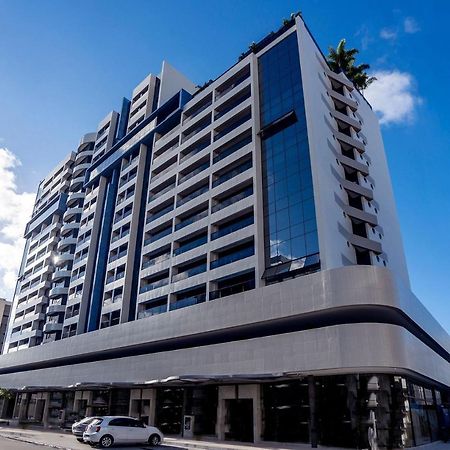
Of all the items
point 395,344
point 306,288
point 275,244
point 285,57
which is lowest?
point 395,344

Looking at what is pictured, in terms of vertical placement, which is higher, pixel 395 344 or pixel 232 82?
pixel 232 82

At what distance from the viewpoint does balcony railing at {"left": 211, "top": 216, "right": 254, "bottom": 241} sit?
37969mm

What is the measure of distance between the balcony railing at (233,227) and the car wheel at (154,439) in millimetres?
20155

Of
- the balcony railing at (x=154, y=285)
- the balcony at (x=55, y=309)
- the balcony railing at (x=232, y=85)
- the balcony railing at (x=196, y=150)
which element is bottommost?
the balcony railing at (x=154, y=285)

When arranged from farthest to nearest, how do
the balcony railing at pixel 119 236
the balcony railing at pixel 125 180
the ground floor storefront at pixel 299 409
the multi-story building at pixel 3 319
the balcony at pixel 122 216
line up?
the multi-story building at pixel 3 319, the balcony railing at pixel 125 180, the balcony at pixel 122 216, the balcony railing at pixel 119 236, the ground floor storefront at pixel 299 409

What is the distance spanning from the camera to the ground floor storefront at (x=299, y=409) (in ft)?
74.2

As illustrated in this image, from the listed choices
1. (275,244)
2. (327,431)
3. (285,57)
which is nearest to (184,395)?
(327,431)

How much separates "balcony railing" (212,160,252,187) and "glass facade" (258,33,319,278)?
2.32 m

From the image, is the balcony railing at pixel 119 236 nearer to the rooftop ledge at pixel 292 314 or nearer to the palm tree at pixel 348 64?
the rooftop ledge at pixel 292 314

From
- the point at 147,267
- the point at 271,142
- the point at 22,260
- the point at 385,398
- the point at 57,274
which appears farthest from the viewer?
the point at 22,260

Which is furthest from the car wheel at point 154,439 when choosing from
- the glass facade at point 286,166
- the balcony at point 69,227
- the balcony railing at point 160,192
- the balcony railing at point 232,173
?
the balcony at point 69,227

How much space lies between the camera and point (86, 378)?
44.5 meters

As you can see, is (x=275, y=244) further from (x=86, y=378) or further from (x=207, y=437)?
(x=86, y=378)

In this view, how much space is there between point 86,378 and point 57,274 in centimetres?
2867
